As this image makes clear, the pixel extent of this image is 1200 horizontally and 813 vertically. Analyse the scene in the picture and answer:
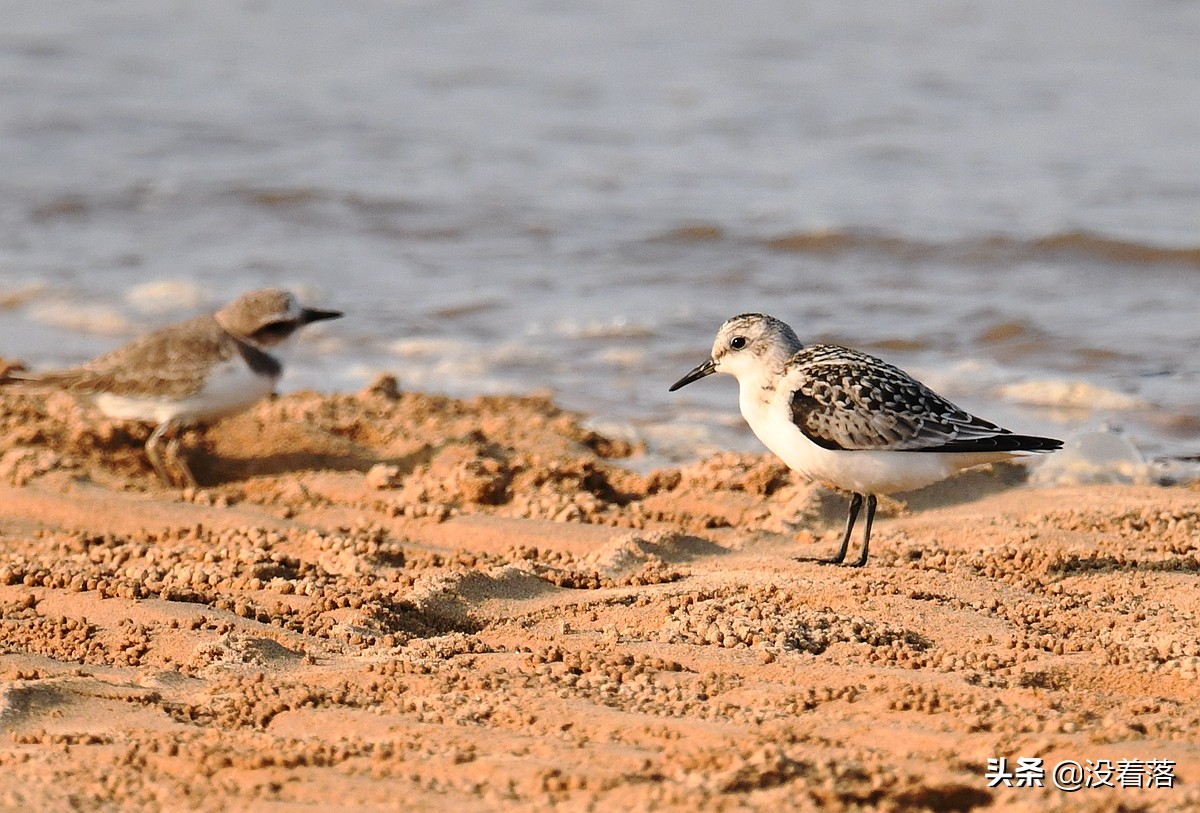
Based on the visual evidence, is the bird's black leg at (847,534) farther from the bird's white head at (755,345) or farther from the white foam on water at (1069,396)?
the white foam on water at (1069,396)

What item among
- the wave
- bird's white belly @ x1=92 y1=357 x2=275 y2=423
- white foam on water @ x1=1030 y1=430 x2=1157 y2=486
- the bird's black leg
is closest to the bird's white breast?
the bird's black leg

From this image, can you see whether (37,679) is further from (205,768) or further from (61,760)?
(205,768)

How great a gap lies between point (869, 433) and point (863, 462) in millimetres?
114

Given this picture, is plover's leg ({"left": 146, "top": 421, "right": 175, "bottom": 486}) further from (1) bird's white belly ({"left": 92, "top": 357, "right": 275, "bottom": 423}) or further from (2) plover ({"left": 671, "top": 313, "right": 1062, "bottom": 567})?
(2) plover ({"left": 671, "top": 313, "right": 1062, "bottom": 567})

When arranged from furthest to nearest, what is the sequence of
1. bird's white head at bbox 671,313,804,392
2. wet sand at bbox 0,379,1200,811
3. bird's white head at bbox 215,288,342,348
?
bird's white head at bbox 215,288,342,348 < bird's white head at bbox 671,313,804,392 < wet sand at bbox 0,379,1200,811

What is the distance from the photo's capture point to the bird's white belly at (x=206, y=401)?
7.51 meters

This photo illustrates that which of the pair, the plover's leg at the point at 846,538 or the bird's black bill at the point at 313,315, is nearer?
the plover's leg at the point at 846,538

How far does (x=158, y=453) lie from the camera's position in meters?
7.62

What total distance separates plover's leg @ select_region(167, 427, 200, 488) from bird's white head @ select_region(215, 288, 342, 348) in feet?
2.24

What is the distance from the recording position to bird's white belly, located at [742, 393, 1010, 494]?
18.9 feet

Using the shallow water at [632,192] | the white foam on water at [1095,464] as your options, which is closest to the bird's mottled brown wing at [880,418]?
the white foam on water at [1095,464]

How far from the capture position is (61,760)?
3.69m

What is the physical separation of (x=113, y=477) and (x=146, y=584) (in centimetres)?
220

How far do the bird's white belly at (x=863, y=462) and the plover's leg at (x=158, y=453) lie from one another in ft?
10.5
